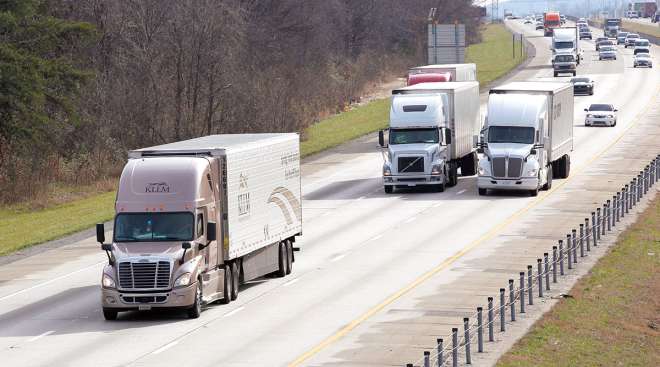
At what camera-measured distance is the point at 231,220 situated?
101 feet

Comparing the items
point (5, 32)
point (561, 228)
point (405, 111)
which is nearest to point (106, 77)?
point (5, 32)

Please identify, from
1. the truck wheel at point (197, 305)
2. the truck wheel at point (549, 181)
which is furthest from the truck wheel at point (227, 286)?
the truck wheel at point (549, 181)

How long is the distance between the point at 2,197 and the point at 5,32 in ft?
26.2

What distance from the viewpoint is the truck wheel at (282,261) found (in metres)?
34.5

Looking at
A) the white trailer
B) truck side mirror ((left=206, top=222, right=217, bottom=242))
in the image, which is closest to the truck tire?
truck side mirror ((left=206, top=222, right=217, bottom=242))

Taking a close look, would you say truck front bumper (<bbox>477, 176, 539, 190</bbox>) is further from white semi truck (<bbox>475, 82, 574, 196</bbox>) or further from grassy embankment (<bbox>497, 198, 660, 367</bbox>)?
grassy embankment (<bbox>497, 198, 660, 367</bbox>)

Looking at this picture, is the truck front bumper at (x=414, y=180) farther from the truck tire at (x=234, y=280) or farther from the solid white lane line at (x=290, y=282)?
the truck tire at (x=234, y=280)

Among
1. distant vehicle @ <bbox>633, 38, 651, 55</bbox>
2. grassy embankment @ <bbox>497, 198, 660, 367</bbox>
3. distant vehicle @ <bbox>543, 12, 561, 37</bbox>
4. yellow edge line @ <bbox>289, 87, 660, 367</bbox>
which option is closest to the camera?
grassy embankment @ <bbox>497, 198, 660, 367</bbox>

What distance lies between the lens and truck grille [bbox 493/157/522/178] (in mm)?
49594

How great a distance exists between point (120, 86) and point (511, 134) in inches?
1012

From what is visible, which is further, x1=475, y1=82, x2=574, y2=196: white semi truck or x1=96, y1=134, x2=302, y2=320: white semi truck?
x1=475, y1=82, x2=574, y2=196: white semi truck

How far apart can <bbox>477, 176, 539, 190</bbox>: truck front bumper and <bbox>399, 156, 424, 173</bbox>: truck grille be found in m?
2.21

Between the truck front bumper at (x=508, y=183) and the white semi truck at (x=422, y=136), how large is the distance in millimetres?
1897

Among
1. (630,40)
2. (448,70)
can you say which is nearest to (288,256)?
(448,70)
